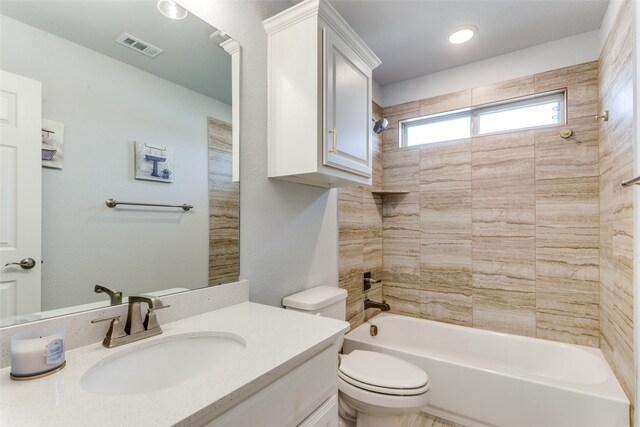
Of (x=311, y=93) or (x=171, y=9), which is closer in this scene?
(x=171, y=9)

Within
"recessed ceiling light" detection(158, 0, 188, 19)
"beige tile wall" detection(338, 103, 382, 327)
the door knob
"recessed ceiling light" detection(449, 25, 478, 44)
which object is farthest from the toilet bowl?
"recessed ceiling light" detection(449, 25, 478, 44)

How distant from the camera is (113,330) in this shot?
0.90 metres

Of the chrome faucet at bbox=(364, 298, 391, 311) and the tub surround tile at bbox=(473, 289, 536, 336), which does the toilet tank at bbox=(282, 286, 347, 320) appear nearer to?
the chrome faucet at bbox=(364, 298, 391, 311)

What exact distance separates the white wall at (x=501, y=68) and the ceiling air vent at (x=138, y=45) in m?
2.22

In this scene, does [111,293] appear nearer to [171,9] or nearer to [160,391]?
[160,391]

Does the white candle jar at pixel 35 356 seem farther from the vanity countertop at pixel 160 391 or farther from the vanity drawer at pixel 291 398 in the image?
the vanity drawer at pixel 291 398

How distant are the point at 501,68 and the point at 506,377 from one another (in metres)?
2.18

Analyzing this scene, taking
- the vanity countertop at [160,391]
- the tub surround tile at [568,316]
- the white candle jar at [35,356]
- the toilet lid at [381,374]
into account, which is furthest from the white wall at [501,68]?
the white candle jar at [35,356]

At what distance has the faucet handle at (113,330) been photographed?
89 cm

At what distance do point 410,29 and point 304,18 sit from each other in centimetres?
96

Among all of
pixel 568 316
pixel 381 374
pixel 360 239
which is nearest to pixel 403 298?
pixel 360 239

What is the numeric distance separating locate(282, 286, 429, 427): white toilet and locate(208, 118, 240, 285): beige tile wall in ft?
1.37

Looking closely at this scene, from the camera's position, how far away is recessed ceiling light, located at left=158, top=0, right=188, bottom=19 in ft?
3.80

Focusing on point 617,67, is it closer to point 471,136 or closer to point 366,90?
point 471,136
